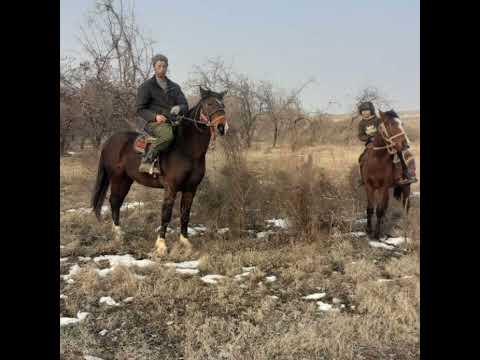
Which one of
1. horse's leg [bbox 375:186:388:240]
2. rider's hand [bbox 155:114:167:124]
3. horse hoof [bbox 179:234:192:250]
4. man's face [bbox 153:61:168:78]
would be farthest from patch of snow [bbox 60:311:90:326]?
horse's leg [bbox 375:186:388:240]

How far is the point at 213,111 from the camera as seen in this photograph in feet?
A: 17.1

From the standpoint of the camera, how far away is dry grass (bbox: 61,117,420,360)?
10.3ft

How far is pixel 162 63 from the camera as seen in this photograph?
17.8 feet

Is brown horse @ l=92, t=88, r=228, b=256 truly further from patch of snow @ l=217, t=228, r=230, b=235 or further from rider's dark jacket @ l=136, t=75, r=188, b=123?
patch of snow @ l=217, t=228, r=230, b=235

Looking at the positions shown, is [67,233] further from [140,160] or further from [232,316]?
[232,316]

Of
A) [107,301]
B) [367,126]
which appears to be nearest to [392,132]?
[367,126]

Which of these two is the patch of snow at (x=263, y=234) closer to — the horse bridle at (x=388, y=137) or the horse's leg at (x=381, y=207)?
the horse's leg at (x=381, y=207)

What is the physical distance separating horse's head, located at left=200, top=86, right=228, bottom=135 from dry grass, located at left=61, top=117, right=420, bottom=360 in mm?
1711

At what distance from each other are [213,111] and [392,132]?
8.85 feet

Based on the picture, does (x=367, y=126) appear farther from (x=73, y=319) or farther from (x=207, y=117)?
(x=73, y=319)

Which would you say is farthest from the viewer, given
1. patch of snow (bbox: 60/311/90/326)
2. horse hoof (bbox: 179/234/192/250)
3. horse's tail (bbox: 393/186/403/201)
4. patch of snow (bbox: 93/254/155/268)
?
horse's tail (bbox: 393/186/403/201)

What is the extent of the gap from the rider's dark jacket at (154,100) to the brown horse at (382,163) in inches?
117
